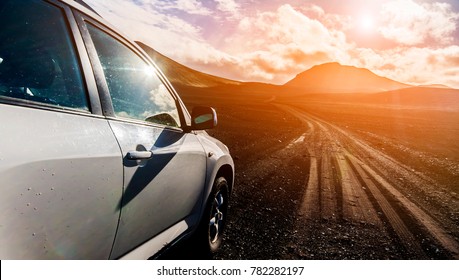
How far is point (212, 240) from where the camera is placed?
357 centimetres

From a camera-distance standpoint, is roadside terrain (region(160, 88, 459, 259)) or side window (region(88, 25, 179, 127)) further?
roadside terrain (region(160, 88, 459, 259))

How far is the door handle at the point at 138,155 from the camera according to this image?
1.87 m

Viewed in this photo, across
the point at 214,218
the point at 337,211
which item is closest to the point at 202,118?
the point at 214,218

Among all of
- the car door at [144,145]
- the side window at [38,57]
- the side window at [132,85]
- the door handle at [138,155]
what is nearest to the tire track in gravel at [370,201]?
the car door at [144,145]

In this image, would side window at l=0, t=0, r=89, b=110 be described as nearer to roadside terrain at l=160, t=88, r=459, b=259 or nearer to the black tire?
roadside terrain at l=160, t=88, r=459, b=259

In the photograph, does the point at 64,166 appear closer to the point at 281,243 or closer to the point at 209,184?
the point at 209,184

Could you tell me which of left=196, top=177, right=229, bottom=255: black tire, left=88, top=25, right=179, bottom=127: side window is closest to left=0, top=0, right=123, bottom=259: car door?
left=88, top=25, right=179, bottom=127: side window

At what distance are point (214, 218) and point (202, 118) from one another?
1.15 metres

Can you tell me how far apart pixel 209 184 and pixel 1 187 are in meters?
2.07

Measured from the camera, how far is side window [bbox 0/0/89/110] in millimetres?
1524

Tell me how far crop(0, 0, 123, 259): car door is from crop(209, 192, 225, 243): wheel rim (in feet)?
5.92

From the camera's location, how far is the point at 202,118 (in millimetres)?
2916

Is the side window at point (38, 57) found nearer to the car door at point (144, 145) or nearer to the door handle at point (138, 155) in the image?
the car door at point (144, 145)
